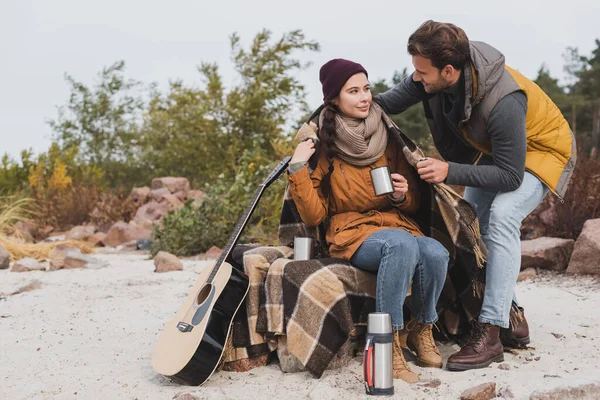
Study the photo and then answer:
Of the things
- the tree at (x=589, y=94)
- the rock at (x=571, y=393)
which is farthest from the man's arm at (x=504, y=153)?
the tree at (x=589, y=94)

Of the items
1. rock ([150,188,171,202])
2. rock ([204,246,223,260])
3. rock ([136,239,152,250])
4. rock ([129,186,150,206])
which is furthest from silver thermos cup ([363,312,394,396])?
rock ([129,186,150,206])

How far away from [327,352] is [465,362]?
2.33 ft

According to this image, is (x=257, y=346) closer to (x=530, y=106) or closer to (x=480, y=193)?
(x=480, y=193)

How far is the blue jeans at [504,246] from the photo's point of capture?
350 centimetres

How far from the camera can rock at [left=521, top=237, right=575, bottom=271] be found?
588cm

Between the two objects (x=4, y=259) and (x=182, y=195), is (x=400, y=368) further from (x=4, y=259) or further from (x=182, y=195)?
(x=182, y=195)

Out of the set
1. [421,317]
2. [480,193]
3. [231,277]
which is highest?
[480,193]

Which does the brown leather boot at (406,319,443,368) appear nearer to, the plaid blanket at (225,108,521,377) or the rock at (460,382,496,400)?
the plaid blanket at (225,108,521,377)

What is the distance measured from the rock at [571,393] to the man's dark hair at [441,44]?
1635 mm

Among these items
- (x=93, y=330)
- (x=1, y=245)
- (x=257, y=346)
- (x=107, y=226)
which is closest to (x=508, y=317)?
(x=257, y=346)

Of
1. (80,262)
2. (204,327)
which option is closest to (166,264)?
(80,262)

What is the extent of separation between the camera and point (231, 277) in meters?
3.50

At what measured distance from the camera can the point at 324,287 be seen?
3.43m

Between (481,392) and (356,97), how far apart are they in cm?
162
